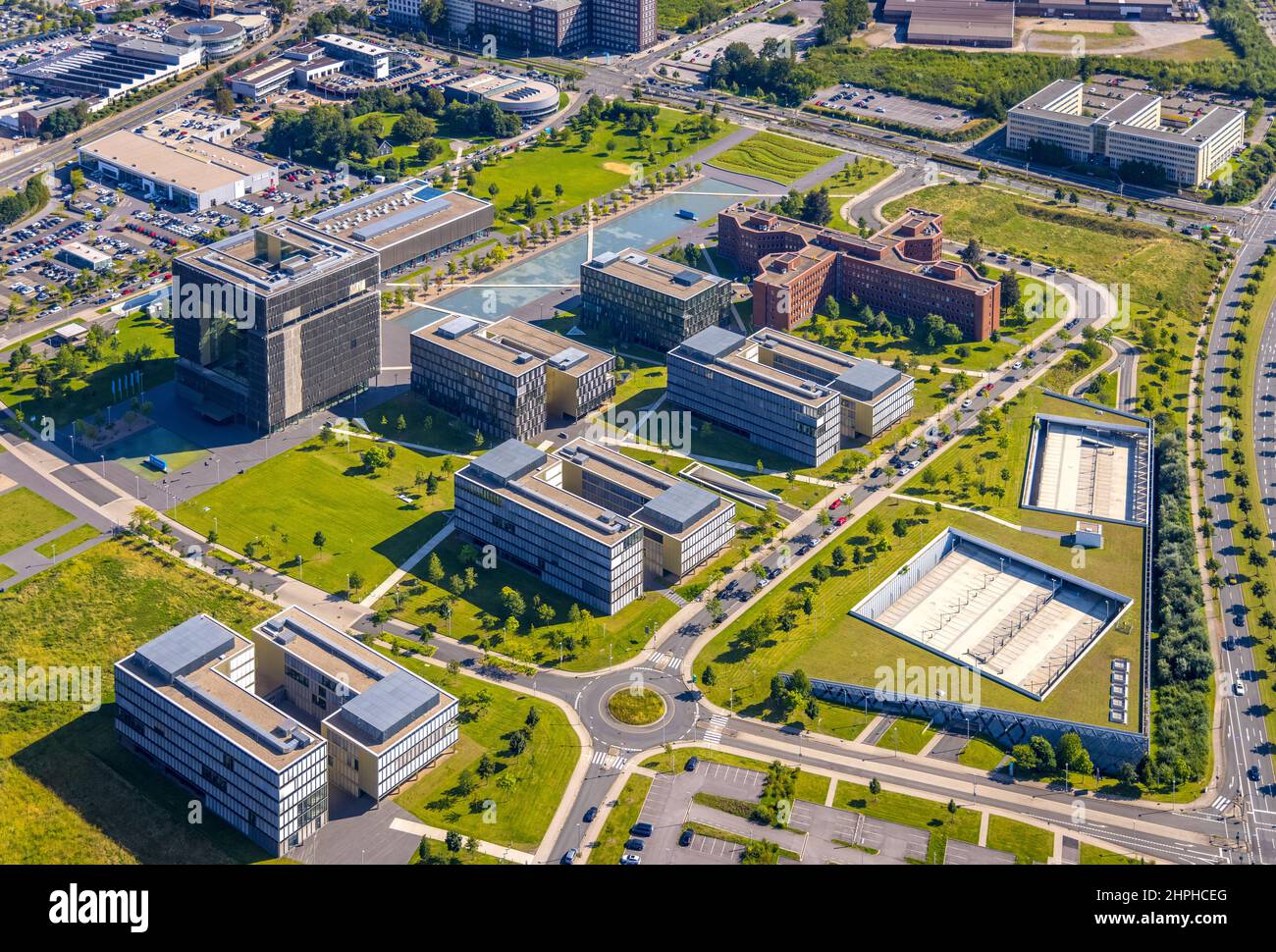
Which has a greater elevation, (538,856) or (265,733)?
(265,733)

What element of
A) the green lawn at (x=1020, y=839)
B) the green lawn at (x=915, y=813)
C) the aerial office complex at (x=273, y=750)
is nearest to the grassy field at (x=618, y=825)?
the green lawn at (x=915, y=813)

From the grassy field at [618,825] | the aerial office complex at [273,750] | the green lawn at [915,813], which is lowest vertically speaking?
the grassy field at [618,825]

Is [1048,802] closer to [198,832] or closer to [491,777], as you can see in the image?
[491,777]

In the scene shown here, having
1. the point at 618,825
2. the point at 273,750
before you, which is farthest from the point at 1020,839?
the point at 273,750

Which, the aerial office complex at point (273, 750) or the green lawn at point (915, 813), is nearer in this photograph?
the aerial office complex at point (273, 750)

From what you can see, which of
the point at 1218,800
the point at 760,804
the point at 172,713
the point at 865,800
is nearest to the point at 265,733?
the point at 172,713

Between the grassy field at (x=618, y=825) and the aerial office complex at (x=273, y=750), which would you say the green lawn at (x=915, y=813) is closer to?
the grassy field at (x=618, y=825)

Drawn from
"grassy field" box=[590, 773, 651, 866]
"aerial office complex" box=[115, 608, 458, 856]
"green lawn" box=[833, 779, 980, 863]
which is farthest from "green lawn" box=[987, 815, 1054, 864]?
"aerial office complex" box=[115, 608, 458, 856]
